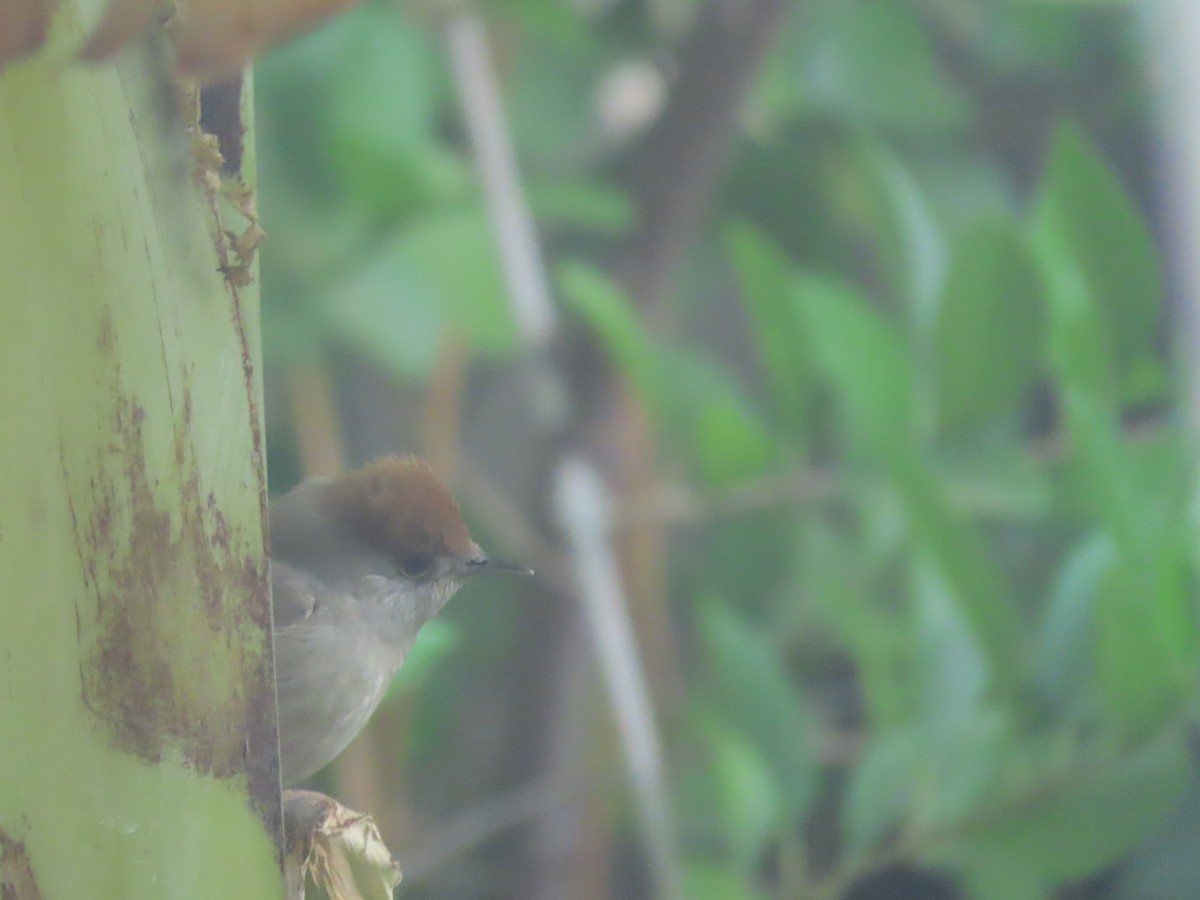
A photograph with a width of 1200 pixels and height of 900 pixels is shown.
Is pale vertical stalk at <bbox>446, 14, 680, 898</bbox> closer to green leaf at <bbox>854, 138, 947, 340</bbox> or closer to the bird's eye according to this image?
green leaf at <bbox>854, 138, 947, 340</bbox>

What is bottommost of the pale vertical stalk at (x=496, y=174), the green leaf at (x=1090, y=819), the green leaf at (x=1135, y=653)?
the green leaf at (x=1090, y=819)

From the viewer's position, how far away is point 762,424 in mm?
2342

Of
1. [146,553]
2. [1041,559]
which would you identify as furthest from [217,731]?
[1041,559]

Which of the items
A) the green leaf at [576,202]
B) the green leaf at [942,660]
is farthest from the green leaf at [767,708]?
the green leaf at [576,202]

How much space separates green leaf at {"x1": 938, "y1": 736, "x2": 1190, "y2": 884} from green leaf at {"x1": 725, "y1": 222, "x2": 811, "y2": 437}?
678mm

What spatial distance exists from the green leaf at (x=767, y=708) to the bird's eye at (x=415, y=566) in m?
0.67

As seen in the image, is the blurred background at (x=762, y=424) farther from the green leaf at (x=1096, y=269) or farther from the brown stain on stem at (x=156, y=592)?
the brown stain on stem at (x=156, y=592)

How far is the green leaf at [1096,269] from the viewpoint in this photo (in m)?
1.74

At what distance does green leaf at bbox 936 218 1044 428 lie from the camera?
74.5 inches

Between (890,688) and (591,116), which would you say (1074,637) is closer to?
(890,688)

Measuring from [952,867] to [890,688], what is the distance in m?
0.26

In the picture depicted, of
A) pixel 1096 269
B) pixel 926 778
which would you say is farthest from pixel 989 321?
pixel 926 778

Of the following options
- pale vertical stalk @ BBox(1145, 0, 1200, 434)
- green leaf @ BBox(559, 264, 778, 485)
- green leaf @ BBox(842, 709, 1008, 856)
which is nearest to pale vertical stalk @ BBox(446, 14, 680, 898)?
green leaf @ BBox(559, 264, 778, 485)

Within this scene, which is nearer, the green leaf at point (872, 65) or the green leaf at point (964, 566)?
the green leaf at point (964, 566)
